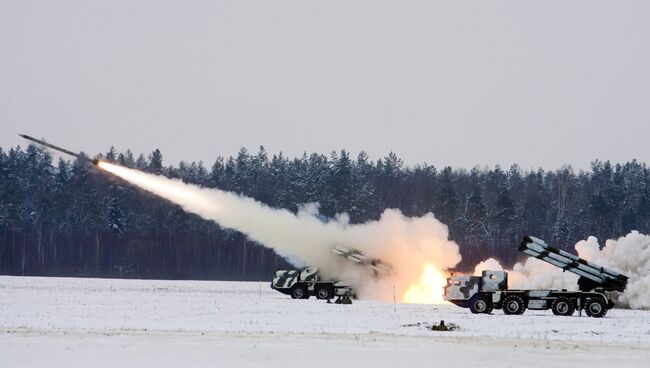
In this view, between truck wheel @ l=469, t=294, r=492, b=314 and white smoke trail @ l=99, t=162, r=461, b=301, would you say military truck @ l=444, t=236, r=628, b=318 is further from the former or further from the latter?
white smoke trail @ l=99, t=162, r=461, b=301

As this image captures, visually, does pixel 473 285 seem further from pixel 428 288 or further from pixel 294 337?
pixel 294 337

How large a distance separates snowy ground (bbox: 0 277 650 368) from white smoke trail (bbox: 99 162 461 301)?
11940 millimetres

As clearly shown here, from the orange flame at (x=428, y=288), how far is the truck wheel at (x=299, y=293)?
249 inches

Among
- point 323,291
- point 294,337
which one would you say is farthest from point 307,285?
point 294,337

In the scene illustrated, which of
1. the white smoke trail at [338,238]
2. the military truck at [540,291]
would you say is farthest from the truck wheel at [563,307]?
the white smoke trail at [338,238]

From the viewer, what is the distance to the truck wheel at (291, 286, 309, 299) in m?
64.4

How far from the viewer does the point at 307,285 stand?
64750mm

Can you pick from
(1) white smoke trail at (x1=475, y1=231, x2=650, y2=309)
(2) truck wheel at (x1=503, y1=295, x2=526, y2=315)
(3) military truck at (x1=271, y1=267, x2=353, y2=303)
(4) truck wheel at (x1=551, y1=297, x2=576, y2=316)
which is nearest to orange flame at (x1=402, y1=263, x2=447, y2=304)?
(1) white smoke trail at (x1=475, y1=231, x2=650, y2=309)

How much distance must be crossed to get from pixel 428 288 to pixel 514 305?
13.7 m

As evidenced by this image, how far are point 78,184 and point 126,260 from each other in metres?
18.3

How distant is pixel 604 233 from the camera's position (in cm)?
14150

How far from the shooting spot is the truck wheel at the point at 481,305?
5175cm

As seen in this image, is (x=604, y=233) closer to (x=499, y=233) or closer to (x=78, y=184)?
(x=499, y=233)

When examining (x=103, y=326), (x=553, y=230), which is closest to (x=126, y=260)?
(x=553, y=230)
